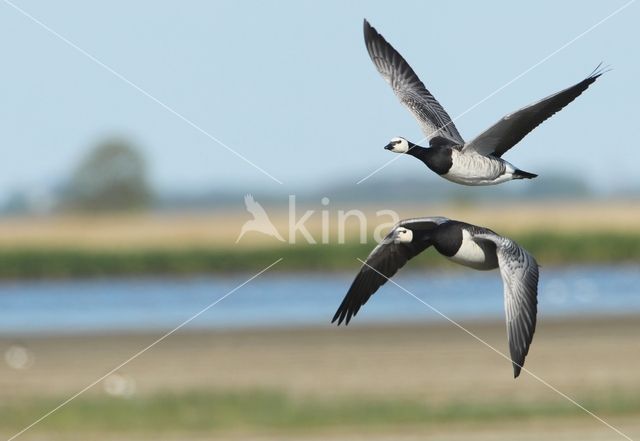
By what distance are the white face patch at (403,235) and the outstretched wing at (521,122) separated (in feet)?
1.04

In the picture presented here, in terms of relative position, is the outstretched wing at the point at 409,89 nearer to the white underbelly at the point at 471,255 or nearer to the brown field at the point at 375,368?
the white underbelly at the point at 471,255

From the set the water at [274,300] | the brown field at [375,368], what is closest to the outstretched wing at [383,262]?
the brown field at [375,368]

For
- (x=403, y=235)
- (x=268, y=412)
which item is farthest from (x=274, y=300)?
(x=403, y=235)

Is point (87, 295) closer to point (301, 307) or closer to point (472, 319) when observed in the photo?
point (301, 307)

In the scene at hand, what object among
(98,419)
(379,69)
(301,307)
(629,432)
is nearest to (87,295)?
(301,307)

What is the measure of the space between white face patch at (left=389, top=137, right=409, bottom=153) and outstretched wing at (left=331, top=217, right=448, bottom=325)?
0.86ft

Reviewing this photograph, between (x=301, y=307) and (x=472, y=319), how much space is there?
44.8 feet

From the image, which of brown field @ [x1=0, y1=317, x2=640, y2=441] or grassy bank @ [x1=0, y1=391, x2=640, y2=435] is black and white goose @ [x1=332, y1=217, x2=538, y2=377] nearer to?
brown field @ [x1=0, y1=317, x2=640, y2=441]

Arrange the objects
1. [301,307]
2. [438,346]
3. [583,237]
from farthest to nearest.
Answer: [583,237], [301,307], [438,346]

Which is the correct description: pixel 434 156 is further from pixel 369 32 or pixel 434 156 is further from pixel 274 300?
pixel 274 300

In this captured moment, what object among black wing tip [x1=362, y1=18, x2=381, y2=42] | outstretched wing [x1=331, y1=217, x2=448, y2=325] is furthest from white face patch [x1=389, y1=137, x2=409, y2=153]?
black wing tip [x1=362, y1=18, x2=381, y2=42]

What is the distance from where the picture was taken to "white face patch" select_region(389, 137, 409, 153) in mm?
4043

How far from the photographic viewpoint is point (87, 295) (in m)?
76.4

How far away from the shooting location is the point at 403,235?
12.5 feet
